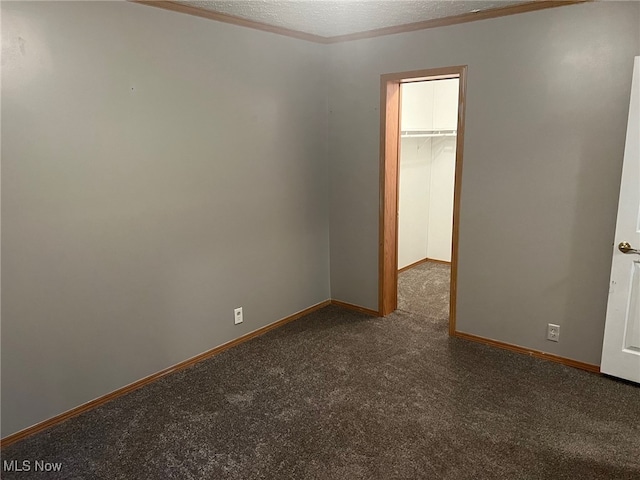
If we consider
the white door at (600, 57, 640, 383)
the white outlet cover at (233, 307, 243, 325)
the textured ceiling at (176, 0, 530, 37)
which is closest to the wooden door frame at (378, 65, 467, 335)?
the textured ceiling at (176, 0, 530, 37)

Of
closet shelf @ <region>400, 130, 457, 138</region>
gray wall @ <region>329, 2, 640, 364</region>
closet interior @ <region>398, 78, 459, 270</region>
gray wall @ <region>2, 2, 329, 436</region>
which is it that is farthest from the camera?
closet interior @ <region>398, 78, 459, 270</region>

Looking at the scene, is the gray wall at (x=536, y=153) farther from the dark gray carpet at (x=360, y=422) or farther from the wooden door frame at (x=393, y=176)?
the dark gray carpet at (x=360, y=422)

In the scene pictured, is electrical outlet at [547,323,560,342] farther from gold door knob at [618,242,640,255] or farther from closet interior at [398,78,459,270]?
closet interior at [398,78,459,270]

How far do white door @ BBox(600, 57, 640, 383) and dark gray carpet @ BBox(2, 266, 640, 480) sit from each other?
0.16 meters

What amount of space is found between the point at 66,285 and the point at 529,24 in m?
3.29

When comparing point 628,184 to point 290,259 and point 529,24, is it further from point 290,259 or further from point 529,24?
point 290,259

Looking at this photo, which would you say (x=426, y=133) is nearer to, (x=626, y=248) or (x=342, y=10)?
(x=342, y=10)

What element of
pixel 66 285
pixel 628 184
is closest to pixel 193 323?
pixel 66 285

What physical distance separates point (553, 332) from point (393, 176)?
5.72ft

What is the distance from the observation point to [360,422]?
100.0 inches

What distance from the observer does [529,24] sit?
293cm

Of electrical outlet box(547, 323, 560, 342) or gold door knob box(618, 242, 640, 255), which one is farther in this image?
electrical outlet box(547, 323, 560, 342)

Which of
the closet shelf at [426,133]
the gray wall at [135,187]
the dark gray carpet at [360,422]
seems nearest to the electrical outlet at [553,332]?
the dark gray carpet at [360,422]

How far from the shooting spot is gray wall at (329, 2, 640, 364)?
2768 mm
